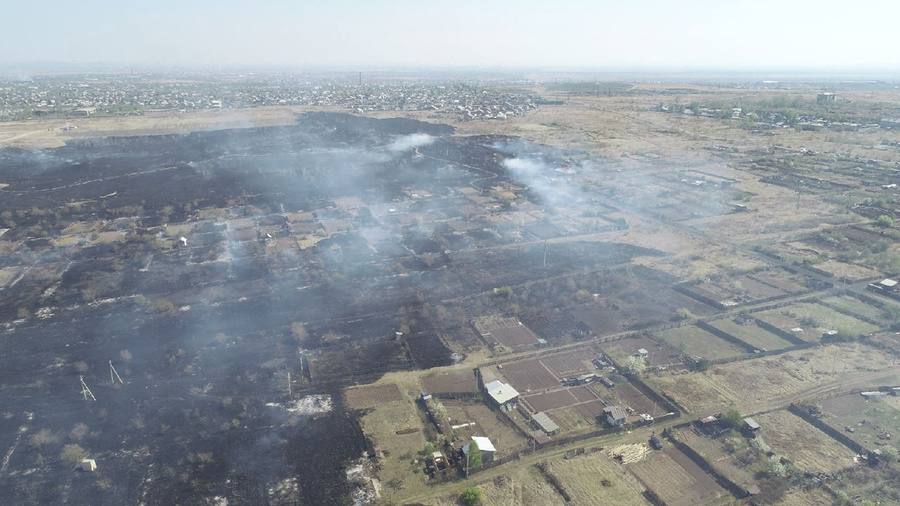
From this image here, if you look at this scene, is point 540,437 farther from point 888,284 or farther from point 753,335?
point 888,284

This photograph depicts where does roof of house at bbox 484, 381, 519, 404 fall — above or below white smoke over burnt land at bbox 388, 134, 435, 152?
below

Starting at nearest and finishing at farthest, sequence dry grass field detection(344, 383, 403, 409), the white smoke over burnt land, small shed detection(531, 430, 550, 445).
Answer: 1. small shed detection(531, 430, 550, 445)
2. dry grass field detection(344, 383, 403, 409)
3. the white smoke over burnt land

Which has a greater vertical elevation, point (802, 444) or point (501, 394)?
point (501, 394)

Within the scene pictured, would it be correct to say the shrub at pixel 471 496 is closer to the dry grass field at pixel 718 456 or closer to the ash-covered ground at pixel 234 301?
the ash-covered ground at pixel 234 301

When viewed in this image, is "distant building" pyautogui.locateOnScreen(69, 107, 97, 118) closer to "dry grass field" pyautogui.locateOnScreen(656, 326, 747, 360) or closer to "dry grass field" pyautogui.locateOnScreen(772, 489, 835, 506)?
"dry grass field" pyautogui.locateOnScreen(656, 326, 747, 360)

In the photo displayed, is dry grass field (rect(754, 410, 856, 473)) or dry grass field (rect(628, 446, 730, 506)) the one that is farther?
dry grass field (rect(754, 410, 856, 473))

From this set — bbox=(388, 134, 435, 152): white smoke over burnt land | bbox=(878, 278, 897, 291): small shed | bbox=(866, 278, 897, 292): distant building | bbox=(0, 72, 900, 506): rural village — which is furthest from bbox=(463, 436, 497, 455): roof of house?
bbox=(388, 134, 435, 152): white smoke over burnt land

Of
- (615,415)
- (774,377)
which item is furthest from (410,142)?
(615,415)

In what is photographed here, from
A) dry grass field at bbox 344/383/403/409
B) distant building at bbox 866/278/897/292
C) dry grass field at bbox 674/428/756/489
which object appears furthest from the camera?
distant building at bbox 866/278/897/292

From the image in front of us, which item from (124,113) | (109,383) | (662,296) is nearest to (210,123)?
(124,113)
